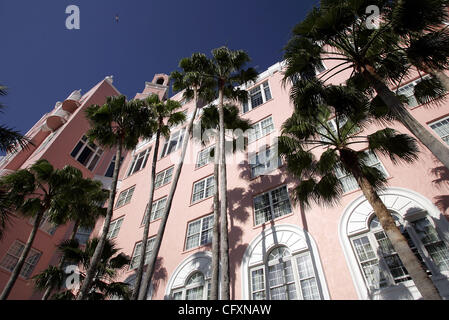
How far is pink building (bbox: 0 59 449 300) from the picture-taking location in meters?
10.2

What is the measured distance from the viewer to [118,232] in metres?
21.9

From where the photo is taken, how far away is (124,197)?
25.9 meters

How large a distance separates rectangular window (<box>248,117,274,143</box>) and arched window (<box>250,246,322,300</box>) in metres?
9.69

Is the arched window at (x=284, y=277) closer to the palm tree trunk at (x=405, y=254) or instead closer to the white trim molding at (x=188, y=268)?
the white trim molding at (x=188, y=268)

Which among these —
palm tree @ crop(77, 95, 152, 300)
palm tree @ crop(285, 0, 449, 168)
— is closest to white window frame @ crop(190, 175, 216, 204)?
palm tree @ crop(77, 95, 152, 300)

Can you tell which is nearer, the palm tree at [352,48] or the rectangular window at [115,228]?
the palm tree at [352,48]

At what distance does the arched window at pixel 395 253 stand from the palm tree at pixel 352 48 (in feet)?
15.3

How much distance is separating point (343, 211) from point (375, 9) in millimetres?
8424

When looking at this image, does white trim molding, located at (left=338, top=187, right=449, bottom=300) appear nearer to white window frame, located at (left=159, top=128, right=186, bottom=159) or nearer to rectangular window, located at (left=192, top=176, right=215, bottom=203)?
rectangular window, located at (left=192, top=176, right=215, bottom=203)

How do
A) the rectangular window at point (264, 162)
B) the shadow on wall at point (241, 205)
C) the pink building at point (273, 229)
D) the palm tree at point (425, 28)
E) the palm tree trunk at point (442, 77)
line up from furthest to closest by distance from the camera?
the rectangular window at point (264, 162)
the shadow on wall at point (241, 205)
the pink building at point (273, 229)
the palm tree at point (425, 28)
the palm tree trunk at point (442, 77)

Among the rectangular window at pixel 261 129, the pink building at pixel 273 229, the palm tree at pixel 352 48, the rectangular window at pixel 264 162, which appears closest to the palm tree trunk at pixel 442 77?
the palm tree at pixel 352 48

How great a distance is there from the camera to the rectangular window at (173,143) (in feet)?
87.9

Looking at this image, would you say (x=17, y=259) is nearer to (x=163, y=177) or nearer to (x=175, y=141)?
(x=163, y=177)

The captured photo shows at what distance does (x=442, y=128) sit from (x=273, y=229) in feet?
32.5
